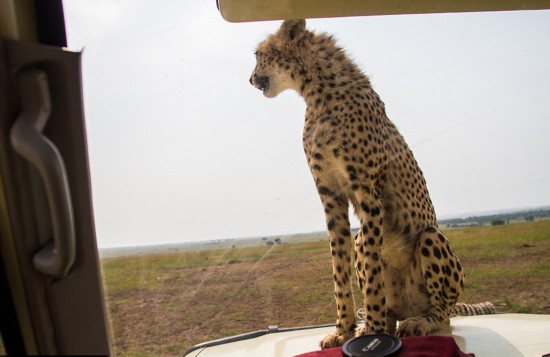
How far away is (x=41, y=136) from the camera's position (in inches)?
39.1

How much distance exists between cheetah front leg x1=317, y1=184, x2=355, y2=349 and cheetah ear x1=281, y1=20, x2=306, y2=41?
0.68 meters

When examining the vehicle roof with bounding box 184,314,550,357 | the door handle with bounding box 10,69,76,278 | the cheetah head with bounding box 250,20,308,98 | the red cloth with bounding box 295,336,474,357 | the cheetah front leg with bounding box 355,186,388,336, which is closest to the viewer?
the door handle with bounding box 10,69,76,278

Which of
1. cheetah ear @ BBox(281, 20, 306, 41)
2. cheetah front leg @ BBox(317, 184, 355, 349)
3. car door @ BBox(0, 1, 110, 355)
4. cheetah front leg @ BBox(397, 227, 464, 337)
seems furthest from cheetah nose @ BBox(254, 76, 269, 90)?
car door @ BBox(0, 1, 110, 355)

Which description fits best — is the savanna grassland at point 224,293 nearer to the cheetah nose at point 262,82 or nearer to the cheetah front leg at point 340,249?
the cheetah front leg at point 340,249

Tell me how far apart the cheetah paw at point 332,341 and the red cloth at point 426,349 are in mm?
294

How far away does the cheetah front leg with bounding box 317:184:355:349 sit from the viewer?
2303 millimetres

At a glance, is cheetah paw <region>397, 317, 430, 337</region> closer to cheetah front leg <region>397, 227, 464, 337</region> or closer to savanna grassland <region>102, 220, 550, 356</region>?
cheetah front leg <region>397, 227, 464, 337</region>

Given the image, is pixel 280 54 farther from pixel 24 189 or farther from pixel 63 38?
pixel 24 189

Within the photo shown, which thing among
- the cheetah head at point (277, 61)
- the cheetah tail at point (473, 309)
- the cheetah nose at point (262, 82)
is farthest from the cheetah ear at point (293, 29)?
the cheetah tail at point (473, 309)

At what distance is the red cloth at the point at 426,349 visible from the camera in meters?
1.67

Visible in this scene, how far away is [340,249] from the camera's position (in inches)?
94.7

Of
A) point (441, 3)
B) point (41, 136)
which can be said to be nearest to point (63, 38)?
point (41, 136)

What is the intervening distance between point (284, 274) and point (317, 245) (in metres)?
0.22

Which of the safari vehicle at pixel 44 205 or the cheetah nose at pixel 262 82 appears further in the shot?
the cheetah nose at pixel 262 82
